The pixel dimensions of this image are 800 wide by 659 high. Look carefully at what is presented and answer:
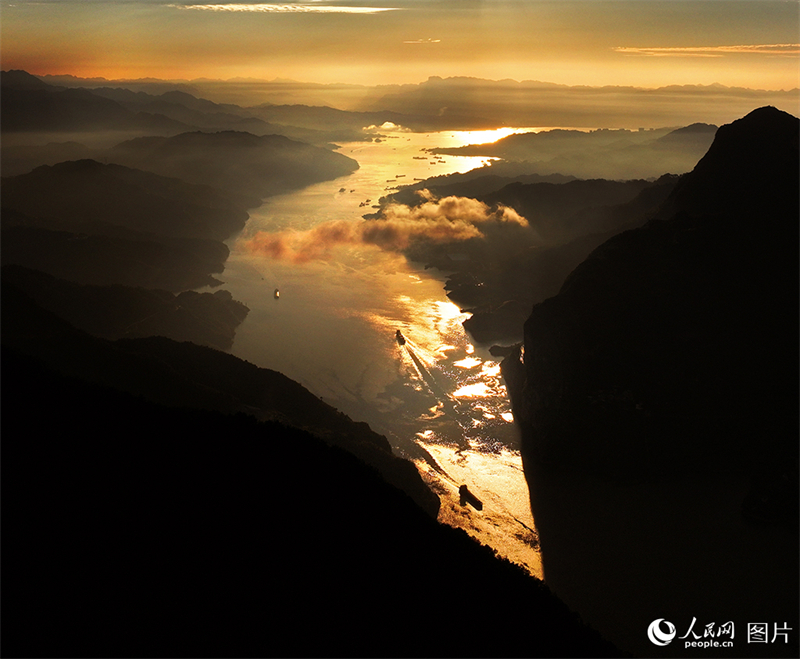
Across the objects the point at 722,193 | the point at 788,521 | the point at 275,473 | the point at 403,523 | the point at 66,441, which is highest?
the point at 722,193

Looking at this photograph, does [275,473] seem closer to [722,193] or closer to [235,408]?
[235,408]

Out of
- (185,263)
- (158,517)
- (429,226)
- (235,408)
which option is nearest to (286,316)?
(185,263)

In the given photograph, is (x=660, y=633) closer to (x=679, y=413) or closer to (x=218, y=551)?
(x=679, y=413)

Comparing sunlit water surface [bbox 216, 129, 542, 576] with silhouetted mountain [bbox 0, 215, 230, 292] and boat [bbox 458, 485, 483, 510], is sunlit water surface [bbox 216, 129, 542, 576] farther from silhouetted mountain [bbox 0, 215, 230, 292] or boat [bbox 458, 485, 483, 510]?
silhouetted mountain [bbox 0, 215, 230, 292]

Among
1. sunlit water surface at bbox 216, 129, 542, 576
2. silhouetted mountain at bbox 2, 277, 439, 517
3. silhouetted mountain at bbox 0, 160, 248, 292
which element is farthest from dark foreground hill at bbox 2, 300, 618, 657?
silhouetted mountain at bbox 0, 160, 248, 292

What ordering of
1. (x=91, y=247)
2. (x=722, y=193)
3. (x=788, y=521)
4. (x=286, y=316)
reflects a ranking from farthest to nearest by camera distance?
1. (x=91, y=247)
2. (x=286, y=316)
3. (x=722, y=193)
4. (x=788, y=521)

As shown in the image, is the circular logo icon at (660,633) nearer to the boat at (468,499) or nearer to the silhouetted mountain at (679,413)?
the silhouetted mountain at (679,413)
